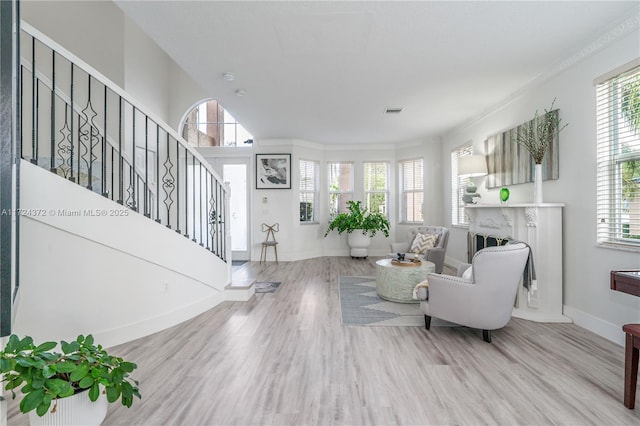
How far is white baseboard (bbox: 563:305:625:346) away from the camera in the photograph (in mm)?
2756

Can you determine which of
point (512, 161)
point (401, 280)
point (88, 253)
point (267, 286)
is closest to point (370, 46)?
point (512, 161)

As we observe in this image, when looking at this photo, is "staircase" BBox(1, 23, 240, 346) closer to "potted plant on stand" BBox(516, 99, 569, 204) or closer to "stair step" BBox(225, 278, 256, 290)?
"stair step" BBox(225, 278, 256, 290)

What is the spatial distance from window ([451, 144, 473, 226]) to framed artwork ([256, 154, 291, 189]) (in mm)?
3468

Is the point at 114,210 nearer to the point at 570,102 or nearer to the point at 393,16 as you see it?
the point at 393,16

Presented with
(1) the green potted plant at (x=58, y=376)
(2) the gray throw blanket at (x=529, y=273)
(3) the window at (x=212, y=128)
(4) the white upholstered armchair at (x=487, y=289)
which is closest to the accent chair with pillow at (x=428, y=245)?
(2) the gray throw blanket at (x=529, y=273)

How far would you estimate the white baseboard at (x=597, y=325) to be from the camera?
2.76 meters

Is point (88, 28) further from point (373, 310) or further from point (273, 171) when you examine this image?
point (373, 310)

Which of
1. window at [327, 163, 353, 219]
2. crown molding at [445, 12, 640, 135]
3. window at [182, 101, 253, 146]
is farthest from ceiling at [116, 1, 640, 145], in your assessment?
window at [327, 163, 353, 219]

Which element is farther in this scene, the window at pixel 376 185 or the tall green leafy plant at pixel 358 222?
the window at pixel 376 185

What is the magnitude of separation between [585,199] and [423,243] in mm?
2467

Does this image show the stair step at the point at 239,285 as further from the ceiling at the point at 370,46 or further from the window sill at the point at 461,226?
the window sill at the point at 461,226

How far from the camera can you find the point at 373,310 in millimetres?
3713

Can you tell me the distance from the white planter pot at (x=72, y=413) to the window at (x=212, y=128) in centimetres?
635

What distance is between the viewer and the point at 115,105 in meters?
5.54
